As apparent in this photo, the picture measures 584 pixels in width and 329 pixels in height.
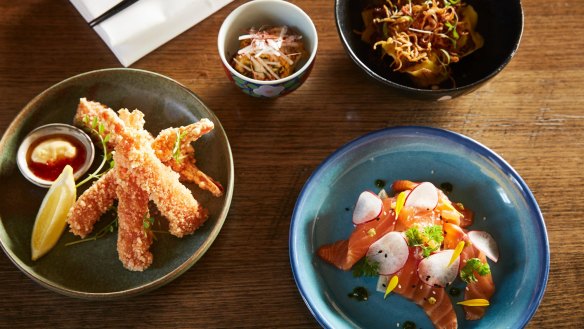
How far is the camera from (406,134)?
5.88 ft

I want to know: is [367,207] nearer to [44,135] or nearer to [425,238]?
[425,238]

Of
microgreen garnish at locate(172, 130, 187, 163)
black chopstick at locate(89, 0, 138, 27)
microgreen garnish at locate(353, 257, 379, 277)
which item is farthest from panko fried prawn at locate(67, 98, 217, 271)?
microgreen garnish at locate(353, 257, 379, 277)

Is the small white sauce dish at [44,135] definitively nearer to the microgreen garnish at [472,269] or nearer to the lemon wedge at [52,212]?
the lemon wedge at [52,212]

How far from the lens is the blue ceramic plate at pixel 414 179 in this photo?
1.68 meters

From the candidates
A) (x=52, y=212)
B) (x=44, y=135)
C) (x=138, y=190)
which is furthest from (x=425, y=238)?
(x=44, y=135)

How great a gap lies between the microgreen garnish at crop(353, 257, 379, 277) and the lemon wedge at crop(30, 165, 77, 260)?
0.87 m

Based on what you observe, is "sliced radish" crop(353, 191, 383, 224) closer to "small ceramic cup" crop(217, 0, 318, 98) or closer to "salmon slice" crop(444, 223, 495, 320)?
"salmon slice" crop(444, 223, 495, 320)

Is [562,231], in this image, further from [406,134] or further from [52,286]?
[52,286]

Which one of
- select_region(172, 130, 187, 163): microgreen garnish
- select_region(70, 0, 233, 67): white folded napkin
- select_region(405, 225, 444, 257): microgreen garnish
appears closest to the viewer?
select_region(405, 225, 444, 257): microgreen garnish

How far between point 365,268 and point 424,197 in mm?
270

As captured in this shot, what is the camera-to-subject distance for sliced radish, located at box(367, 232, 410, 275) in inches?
64.9

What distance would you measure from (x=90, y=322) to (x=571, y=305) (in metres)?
1.44

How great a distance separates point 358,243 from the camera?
1.71m

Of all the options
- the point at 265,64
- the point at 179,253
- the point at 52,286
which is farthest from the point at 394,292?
the point at 52,286
